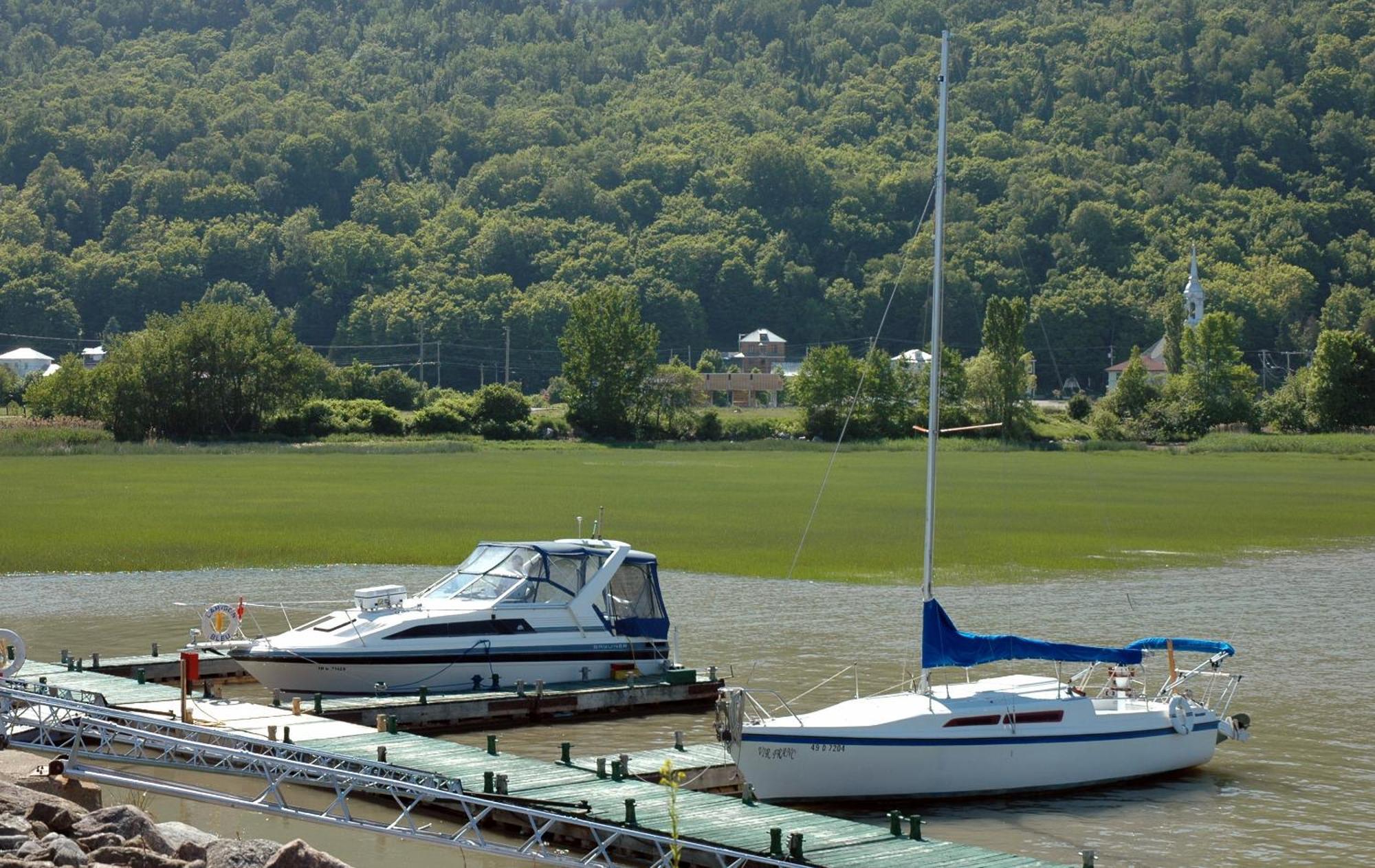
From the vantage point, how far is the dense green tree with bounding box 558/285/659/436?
13262cm

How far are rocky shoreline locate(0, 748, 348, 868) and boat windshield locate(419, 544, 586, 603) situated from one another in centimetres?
1134

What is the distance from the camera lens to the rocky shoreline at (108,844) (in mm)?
15711

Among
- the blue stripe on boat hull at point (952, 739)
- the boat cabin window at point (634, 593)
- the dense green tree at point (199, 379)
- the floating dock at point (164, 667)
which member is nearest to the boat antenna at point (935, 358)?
the blue stripe on boat hull at point (952, 739)

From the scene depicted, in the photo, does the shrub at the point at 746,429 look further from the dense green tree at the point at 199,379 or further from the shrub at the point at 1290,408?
the shrub at the point at 1290,408

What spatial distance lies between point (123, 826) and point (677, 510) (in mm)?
51498

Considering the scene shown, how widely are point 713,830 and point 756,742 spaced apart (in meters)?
2.57

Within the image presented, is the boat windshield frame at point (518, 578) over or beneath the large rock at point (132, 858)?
over

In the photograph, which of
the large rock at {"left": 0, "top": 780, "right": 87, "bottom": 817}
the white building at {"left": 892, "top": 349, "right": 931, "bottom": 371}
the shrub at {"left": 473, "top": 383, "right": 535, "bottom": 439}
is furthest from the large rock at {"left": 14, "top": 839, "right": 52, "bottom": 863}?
the white building at {"left": 892, "top": 349, "right": 931, "bottom": 371}

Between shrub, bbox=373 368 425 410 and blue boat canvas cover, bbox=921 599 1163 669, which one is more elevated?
shrub, bbox=373 368 425 410

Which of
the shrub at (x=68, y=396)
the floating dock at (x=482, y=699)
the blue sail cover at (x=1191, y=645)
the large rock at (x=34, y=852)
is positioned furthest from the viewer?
the shrub at (x=68, y=396)

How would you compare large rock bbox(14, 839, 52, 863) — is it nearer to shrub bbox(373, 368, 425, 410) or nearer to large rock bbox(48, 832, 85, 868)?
large rock bbox(48, 832, 85, 868)

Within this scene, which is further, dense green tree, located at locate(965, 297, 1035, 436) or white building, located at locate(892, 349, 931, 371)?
white building, located at locate(892, 349, 931, 371)

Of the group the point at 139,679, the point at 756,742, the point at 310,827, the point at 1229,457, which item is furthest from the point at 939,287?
the point at 1229,457

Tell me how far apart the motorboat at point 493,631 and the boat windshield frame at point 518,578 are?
Result: 0.02 metres
